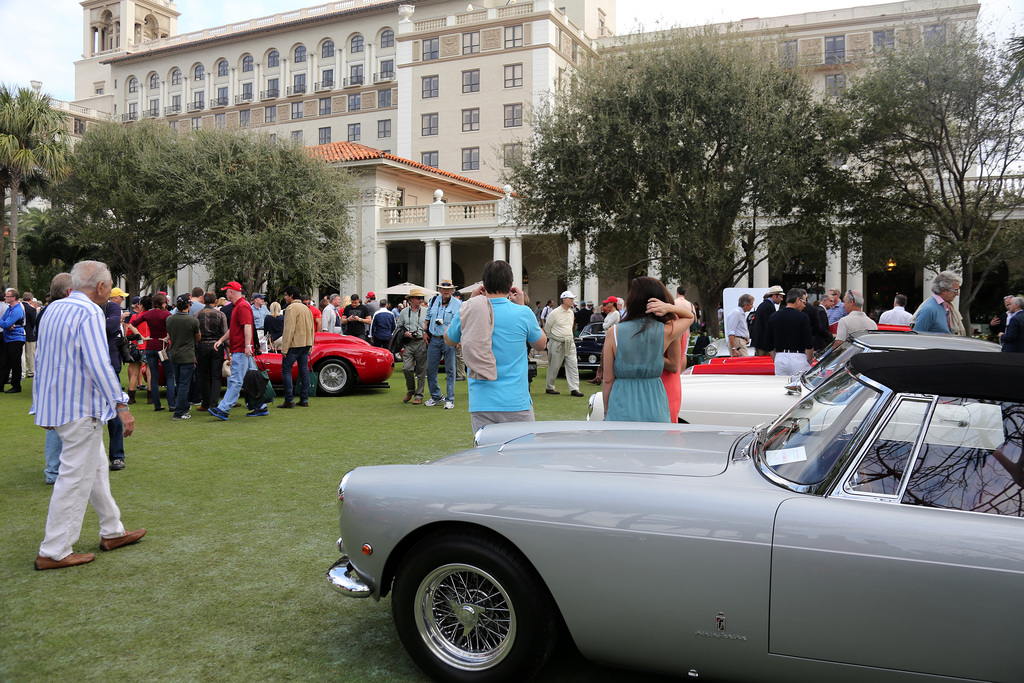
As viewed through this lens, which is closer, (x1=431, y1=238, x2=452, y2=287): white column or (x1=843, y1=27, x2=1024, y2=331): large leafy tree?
(x1=843, y1=27, x2=1024, y2=331): large leafy tree

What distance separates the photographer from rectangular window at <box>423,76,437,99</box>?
149 feet

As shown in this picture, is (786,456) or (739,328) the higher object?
(739,328)

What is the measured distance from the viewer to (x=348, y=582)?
10.2 ft

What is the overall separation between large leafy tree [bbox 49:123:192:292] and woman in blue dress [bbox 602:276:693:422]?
27605mm

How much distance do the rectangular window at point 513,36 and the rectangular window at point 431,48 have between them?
506 centimetres

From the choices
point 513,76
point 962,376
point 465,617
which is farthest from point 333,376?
point 513,76

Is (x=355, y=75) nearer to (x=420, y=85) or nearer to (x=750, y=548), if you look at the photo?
(x=420, y=85)

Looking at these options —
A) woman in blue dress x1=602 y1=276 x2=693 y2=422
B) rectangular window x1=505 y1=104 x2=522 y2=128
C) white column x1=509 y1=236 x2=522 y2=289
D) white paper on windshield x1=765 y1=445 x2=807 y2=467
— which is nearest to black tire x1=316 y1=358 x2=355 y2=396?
woman in blue dress x1=602 y1=276 x2=693 y2=422

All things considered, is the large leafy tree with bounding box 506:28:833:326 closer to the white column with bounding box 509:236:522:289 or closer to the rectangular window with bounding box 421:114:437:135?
the white column with bounding box 509:236:522:289

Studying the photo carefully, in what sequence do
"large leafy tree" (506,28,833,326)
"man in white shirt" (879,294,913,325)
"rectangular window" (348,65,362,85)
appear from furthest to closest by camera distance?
"rectangular window" (348,65,362,85) → "large leafy tree" (506,28,833,326) → "man in white shirt" (879,294,913,325)

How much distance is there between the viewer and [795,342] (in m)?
8.19

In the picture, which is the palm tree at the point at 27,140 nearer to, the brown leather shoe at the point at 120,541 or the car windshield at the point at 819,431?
the brown leather shoe at the point at 120,541

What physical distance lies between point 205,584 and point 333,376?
8700mm

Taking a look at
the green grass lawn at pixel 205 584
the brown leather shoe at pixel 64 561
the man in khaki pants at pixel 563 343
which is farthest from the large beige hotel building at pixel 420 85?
the brown leather shoe at pixel 64 561
